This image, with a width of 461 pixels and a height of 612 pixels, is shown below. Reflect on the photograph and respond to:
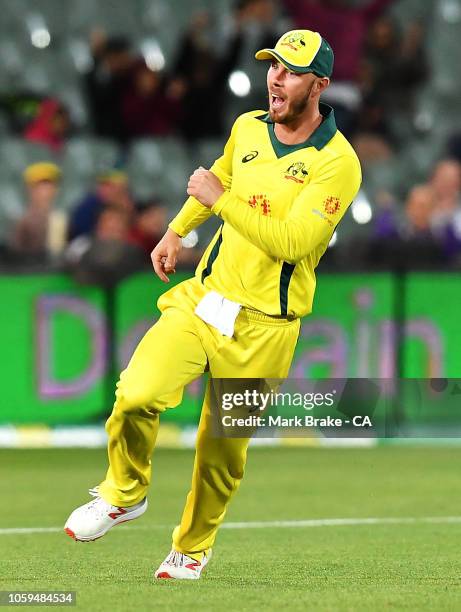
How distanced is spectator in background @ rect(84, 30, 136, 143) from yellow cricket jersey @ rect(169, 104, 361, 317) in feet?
27.0

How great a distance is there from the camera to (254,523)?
8.02 meters

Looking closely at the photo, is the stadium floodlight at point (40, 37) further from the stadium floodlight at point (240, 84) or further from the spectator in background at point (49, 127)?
the stadium floodlight at point (240, 84)

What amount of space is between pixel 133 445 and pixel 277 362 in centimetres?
71

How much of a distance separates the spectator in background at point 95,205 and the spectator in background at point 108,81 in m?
2.17

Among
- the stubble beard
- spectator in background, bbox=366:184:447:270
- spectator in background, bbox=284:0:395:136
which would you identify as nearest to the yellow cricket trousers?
the stubble beard

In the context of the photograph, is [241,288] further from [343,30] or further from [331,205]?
[343,30]

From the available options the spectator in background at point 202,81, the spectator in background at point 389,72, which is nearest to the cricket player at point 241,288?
the spectator in background at point 202,81

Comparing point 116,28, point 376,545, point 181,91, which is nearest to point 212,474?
point 376,545

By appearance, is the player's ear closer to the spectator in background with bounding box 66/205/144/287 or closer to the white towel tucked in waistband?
the white towel tucked in waistband

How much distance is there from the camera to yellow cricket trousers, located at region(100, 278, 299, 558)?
18.9 feet

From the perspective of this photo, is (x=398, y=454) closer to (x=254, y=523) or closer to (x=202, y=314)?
(x=254, y=523)

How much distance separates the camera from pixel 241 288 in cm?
593

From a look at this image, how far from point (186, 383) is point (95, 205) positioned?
620cm

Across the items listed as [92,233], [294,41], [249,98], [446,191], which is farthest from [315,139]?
[249,98]
